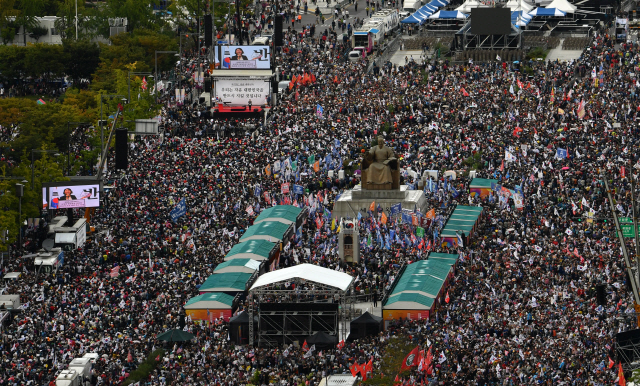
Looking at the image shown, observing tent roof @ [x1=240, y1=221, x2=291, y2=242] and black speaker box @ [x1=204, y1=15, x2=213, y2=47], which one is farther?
black speaker box @ [x1=204, y1=15, x2=213, y2=47]

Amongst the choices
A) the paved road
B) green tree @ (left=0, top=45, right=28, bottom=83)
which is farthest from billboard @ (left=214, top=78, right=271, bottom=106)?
green tree @ (left=0, top=45, right=28, bottom=83)

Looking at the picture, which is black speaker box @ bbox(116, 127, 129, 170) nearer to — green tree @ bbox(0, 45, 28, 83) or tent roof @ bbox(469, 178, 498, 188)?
tent roof @ bbox(469, 178, 498, 188)

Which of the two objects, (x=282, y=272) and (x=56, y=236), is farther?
(x=56, y=236)

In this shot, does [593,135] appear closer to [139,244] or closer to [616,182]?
[616,182]

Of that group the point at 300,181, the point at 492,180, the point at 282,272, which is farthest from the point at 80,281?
the point at 492,180

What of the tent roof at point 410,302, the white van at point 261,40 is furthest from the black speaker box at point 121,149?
the white van at point 261,40

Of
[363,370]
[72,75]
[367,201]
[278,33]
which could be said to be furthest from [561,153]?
[72,75]

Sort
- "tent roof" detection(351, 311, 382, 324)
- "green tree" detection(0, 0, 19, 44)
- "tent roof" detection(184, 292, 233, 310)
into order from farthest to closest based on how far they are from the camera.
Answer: "green tree" detection(0, 0, 19, 44), "tent roof" detection(184, 292, 233, 310), "tent roof" detection(351, 311, 382, 324)
